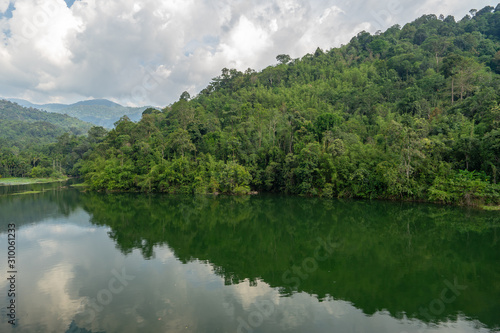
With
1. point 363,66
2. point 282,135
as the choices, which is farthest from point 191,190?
point 363,66

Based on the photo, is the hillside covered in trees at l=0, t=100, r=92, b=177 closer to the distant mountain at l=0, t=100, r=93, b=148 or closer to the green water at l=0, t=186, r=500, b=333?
the distant mountain at l=0, t=100, r=93, b=148

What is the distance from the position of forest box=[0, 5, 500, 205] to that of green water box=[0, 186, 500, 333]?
5896 mm

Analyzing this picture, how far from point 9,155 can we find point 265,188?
5415cm

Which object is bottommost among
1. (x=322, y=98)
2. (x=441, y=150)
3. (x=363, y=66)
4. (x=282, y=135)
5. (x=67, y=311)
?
(x=67, y=311)

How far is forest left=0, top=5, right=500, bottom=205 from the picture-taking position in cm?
2305

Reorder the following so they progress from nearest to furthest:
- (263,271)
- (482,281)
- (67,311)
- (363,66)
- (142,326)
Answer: (142,326), (67,311), (482,281), (263,271), (363,66)

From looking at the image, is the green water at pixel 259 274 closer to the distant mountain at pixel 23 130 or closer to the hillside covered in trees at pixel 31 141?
the hillside covered in trees at pixel 31 141

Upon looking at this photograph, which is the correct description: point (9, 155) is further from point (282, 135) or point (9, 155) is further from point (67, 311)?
point (67, 311)

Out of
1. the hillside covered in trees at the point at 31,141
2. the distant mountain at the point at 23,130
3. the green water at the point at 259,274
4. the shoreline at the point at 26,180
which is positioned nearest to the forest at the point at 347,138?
the hillside covered in trees at the point at 31,141

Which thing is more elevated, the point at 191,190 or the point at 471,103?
the point at 471,103

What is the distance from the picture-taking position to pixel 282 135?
34719mm

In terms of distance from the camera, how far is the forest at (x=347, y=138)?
23047mm

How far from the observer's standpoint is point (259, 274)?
949 cm

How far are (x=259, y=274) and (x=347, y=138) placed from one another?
78.2 ft
